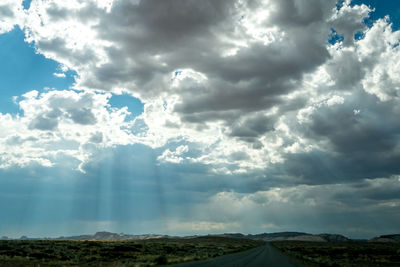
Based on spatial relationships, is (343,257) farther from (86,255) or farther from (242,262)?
(86,255)

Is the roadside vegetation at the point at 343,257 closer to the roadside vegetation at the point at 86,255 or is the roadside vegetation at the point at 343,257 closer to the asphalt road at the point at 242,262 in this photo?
the asphalt road at the point at 242,262

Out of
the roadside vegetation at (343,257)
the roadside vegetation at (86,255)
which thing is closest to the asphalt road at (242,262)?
the roadside vegetation at (86,255)

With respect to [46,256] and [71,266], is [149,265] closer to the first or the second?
[71,266]

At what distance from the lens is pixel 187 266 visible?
27.0 meters

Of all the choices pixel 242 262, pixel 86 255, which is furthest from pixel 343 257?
pixel 86 255

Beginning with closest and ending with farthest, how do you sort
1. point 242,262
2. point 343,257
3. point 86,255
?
point 242,262 < point 86,255 < point 343,257

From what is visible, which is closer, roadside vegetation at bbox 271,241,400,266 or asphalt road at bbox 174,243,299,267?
asphalt road at bbox 174,243,299,267

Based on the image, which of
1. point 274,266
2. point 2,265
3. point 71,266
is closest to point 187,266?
point 274,266

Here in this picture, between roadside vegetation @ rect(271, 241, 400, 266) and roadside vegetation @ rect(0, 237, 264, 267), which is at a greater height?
roadside vegetation @ rect(0, 237, 264, 267)

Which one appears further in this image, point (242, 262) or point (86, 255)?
point (86, 255)

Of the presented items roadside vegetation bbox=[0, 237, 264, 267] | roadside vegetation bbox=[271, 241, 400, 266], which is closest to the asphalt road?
roadside vegetation bbox=[0, 237, 264, 267]

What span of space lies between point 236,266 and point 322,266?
13889 millimetres

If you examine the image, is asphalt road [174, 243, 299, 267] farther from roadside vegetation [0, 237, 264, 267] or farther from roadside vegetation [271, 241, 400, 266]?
roadside vegetation [271, 241, 400, 266]

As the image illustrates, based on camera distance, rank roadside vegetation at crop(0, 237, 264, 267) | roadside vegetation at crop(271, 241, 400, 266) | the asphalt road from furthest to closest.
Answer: roadside vegetation at crop(271, 241, 400, 266) → roadside vegetation at crop(0, 237, 264, 267) → the asphalt road
